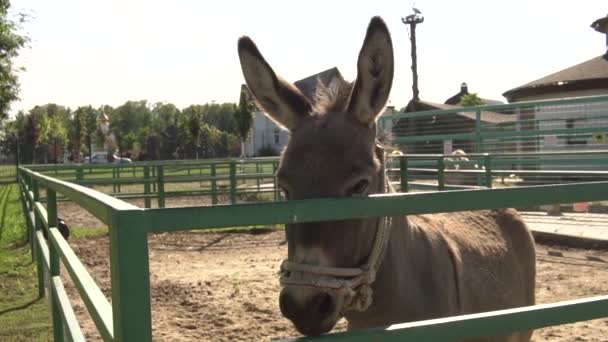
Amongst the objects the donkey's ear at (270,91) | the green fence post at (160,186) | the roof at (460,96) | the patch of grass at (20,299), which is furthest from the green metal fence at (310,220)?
the roof at (460,96)

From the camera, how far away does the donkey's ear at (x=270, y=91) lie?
7.34ft

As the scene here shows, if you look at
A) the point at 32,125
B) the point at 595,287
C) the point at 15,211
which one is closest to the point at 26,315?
the point at 595,287

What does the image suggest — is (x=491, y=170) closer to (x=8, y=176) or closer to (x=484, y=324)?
(x=484, y=324)

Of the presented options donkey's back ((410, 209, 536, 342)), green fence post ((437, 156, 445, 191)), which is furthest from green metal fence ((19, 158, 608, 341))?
green fence post ((437, 156, 445, 191))

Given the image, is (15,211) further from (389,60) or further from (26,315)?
(389,60)

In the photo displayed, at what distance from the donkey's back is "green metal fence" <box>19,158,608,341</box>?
103 cm

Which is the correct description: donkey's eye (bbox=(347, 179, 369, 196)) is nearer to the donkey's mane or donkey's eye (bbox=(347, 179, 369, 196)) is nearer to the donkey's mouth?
the donkey's mane

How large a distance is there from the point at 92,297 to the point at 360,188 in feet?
3.44

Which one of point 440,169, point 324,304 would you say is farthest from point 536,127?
point 324,304

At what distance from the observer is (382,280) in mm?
2316

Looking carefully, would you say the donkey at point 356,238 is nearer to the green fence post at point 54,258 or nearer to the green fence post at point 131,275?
the green fence post at point 131,275

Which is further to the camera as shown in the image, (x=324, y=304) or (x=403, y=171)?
(x=403, y=171)

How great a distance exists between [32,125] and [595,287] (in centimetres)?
4916

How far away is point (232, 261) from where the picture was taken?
28.6 feet
